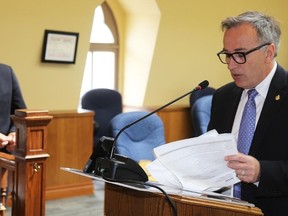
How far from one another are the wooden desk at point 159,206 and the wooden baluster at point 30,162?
1051 millimetres

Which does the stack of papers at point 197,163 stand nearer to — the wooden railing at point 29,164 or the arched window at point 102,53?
the wooden railing at point 29,164

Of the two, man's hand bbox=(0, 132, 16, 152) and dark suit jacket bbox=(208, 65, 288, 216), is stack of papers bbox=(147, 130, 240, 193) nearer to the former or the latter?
dark suit jacket bbox=(208, 65, 288, 216)

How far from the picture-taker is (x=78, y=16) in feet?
19.8

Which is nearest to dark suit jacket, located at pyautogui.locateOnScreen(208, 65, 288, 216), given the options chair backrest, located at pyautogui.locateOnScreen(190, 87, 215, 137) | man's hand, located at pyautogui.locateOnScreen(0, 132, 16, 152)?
man's hand, located at pyautogui.locateOnScreen(0, 132, 16, 152)

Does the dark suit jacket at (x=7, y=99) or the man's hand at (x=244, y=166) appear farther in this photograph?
the dark suit jacket at (x=7, y=99)

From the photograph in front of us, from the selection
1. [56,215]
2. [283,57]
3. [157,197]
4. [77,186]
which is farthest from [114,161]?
[283,57]

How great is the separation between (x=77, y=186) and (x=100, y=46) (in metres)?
2.23

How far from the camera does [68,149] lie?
18.9 feet

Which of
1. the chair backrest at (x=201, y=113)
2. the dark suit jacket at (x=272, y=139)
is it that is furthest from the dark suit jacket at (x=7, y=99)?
the chair backrest at (x=201, y=113)

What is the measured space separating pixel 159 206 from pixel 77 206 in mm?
3836

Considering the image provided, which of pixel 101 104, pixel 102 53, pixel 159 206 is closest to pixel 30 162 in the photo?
pixel 159 206

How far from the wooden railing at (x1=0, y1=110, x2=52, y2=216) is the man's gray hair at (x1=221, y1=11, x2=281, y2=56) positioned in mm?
1227

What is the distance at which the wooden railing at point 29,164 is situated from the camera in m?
2.82

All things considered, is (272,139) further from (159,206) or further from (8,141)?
(8,141)
